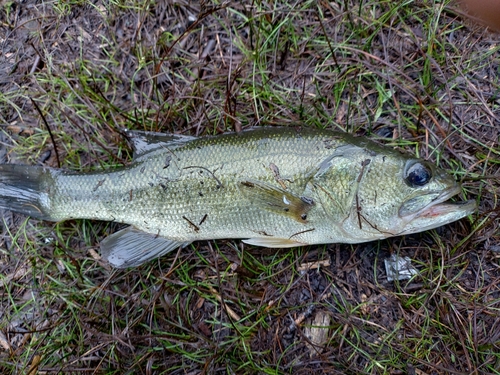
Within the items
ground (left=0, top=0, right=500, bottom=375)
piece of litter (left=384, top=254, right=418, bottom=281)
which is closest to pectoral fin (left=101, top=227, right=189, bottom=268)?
ground (left=0, top=0, right=500, bottom=375)

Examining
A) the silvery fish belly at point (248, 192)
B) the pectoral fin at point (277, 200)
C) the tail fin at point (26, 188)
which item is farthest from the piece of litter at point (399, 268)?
the tail fin at point (26, 188)

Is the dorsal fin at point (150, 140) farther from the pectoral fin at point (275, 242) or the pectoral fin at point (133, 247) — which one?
the pectoral fin at point (275, 242)

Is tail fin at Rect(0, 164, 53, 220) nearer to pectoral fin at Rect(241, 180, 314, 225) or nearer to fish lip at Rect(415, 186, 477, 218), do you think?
pectoral fin at Rect(241, 180, 314, 225)

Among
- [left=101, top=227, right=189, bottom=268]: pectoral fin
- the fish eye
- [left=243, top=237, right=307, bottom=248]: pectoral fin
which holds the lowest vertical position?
[left=101, top=227, right=189, bottom=268]: pectoral fin

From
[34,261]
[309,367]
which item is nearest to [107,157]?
[34,261]

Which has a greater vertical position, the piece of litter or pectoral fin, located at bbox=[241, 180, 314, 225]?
pectoral fin, located at bbox=[241, 180, 314, 225]

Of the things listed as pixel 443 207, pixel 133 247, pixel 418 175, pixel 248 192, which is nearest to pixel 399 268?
pixel 443 207

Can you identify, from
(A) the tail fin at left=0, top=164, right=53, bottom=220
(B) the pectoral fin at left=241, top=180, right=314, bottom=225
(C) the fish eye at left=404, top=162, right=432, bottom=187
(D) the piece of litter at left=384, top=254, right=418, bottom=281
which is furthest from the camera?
(A) the tail fin at left=0, top=164, right=53, bottom=220
